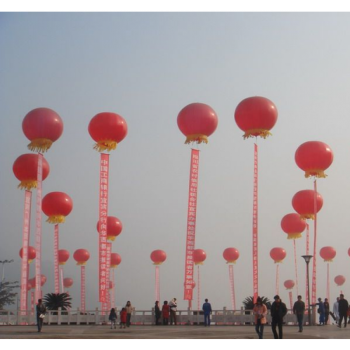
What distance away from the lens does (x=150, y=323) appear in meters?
23.8

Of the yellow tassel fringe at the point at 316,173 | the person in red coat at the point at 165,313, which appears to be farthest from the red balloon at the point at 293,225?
the person in red coat at the point at 165,313

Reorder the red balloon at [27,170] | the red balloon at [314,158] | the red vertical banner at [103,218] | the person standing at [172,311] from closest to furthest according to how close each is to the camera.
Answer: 1. the person standing at [172,311]
2. the red vertical banner at [103,218]
3. the red balloon at [314,158]
4. the red balloon at [27,170]

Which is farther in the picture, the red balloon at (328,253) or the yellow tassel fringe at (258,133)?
the red balloon at (328,253)

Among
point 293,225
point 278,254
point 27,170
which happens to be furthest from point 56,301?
point 278,254

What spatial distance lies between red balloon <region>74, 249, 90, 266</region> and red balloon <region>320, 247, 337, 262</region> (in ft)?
44.2

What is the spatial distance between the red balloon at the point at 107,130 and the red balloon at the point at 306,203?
8.09m

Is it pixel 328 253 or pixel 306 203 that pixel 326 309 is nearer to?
pixel 306 203

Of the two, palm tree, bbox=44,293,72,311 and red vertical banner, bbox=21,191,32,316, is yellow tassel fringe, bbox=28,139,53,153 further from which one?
palm tree, bbox=44,293,72,311

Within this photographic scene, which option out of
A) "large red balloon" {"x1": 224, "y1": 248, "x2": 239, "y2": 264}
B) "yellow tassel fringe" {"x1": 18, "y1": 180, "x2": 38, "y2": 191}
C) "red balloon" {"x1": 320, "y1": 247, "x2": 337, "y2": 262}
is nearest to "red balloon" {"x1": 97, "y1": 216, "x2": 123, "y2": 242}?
"yellow tassel fringe" {"x1": 18, "y1": 180, "x2": 38, "y2": 191}

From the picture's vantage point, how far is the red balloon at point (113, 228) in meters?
29.7

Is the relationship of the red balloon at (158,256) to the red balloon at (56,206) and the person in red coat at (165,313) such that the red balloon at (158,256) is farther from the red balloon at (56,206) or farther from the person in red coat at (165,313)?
the person in red coat at (165,313)
